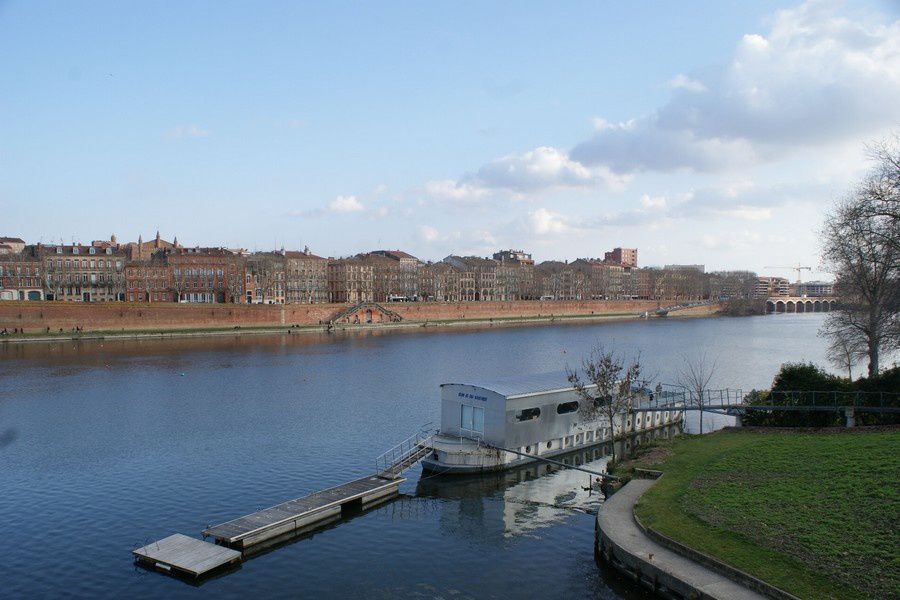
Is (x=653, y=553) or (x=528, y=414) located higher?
(x=528, y=414)

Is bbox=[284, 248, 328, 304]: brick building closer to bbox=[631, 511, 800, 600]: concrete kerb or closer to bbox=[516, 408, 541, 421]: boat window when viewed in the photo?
bbox=[516, 408, 541, 421]: boat window

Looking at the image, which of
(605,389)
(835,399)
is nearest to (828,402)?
(835,399)

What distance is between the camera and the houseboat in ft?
105

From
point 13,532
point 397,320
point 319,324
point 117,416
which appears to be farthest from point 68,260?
point 13,532

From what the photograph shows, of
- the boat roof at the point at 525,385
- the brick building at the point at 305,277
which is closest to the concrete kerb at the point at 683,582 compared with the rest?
the boat roof at the point at 525,385

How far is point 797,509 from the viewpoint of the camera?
2100 centimetres

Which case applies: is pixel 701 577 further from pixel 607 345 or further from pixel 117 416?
pixel 607 345

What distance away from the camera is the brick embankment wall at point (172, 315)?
95.1m

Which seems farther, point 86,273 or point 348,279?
point 348,279

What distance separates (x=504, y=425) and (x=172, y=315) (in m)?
87.2

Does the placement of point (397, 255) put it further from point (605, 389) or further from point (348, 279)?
point (605, 389)

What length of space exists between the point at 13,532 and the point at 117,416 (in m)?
20.2

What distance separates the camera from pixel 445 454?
32094mm

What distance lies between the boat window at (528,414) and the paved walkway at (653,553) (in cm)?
787
